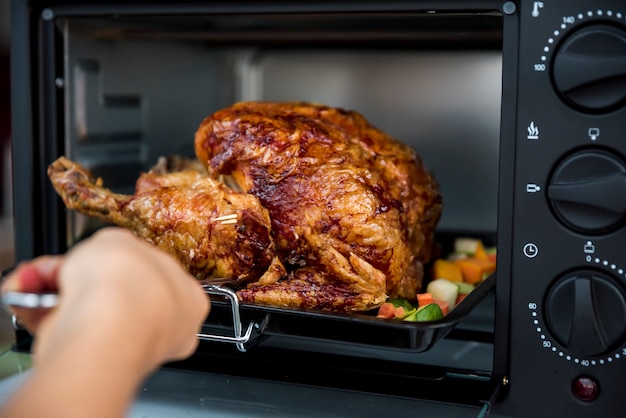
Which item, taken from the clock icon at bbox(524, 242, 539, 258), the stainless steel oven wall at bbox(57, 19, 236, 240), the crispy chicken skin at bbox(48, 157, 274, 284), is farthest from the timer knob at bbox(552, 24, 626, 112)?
the stainless steel oven wall at bbox(57, 19, 236, 240)

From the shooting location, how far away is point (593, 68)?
829 millimetres

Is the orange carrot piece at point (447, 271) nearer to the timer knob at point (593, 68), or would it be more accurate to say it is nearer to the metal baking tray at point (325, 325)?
the metal baking tray at point (325, 325)

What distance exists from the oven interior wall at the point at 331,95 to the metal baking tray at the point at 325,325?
50 centimetres

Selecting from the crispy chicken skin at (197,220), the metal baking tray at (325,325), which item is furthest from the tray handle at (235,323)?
the crispy chicken skin at (197,220)

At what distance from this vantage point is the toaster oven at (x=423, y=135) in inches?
33.2

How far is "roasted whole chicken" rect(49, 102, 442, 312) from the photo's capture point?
3.22ft

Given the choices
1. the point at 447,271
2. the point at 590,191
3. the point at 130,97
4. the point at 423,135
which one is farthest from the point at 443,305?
the point at 130,97

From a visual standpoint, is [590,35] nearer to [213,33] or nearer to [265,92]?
[213,33]

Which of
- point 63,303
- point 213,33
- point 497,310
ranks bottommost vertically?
point 497,310

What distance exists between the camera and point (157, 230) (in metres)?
1.03

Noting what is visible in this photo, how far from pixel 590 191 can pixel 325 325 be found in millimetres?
302

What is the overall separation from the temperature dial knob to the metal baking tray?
10 centimetres

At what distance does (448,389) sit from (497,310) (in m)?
0.11

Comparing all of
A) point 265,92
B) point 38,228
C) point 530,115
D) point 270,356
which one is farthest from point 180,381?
point 265,92
